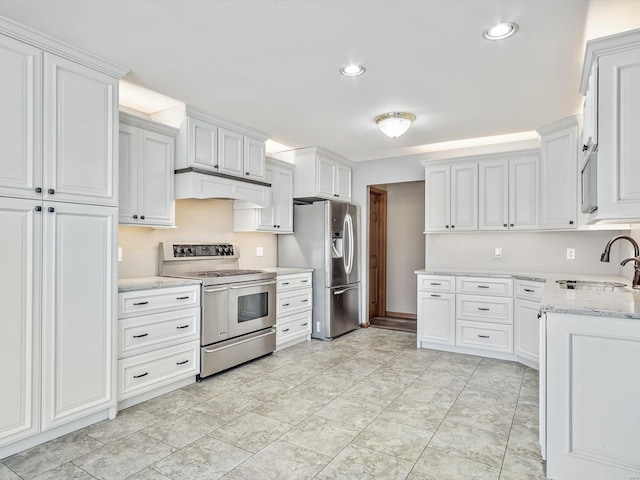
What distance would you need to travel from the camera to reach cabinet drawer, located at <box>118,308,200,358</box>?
2.77 metres

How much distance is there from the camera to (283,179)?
4762 mm

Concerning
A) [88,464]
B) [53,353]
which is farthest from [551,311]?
[53,353]

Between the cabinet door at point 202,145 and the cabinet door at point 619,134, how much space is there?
2.92m

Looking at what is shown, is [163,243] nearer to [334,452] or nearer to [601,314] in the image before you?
[334,452]

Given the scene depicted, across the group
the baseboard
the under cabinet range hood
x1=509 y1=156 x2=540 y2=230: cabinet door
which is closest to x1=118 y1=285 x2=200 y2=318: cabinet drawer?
the under cabinet range hood

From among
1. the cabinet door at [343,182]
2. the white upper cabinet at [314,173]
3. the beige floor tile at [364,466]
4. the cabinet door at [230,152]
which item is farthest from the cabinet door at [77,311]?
the cabinet door at [343,182]

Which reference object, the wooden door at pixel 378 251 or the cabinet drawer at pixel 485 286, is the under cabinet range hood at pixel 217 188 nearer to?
the cabinet drawer at pixel 485 286

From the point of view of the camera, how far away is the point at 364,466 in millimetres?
2076

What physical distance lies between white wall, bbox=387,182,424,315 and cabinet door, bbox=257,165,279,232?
258cm

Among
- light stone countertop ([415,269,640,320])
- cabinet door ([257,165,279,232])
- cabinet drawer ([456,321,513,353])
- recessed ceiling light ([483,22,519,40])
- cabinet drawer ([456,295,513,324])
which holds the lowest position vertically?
cabinet drawer ([456,321,513,353])

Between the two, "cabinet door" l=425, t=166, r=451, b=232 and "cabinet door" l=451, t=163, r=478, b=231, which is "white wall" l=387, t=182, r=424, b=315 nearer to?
"cabinet door" l=425, t=166, r=451, b=232

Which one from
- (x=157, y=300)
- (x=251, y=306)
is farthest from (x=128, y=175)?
(x=251, y=306)

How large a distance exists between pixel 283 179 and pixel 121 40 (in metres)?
2.58

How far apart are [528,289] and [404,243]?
2777 millimetres
